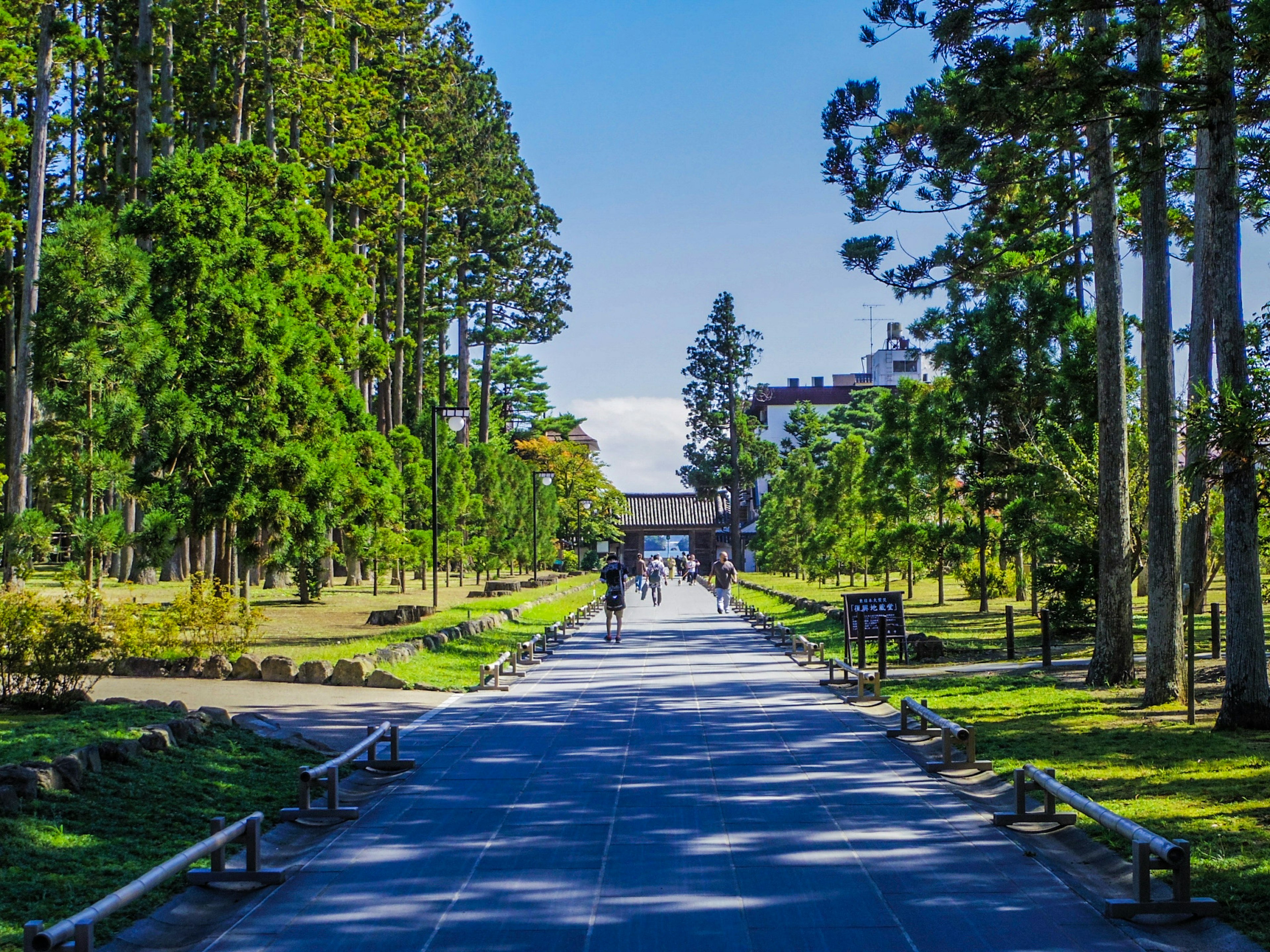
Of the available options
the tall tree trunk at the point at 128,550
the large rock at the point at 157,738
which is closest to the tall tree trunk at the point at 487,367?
the tall tree trunk at the point at 128,550

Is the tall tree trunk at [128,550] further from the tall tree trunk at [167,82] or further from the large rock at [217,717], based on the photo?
the large rock at [217,717]

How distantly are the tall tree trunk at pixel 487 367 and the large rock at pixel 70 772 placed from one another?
46.1m

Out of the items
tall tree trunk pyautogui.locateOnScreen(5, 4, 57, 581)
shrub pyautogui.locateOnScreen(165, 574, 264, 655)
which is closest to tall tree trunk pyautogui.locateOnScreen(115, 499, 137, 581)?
tall tree trunk pyautogui.locateOnScreen(5, 4, 57, 581)

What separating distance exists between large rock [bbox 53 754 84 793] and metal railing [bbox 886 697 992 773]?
595 centimetres

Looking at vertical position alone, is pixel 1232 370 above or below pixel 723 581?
above

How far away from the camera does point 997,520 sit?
29.6 meters

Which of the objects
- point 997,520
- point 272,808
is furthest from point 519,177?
point 272,808

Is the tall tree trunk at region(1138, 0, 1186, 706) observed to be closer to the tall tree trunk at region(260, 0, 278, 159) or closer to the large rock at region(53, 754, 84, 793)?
the large rock at region(53, 754, 84, 793)

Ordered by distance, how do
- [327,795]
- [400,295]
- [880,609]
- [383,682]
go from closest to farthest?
[327,795]
[383,682]
[880,609]
[400,295]

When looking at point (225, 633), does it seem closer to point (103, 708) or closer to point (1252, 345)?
point (103, 708)

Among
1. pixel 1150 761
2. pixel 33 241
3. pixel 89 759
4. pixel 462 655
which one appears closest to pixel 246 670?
pixel 462 655

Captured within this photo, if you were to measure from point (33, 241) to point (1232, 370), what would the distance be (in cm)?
2493

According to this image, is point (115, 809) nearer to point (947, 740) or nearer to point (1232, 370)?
point (947, 740)

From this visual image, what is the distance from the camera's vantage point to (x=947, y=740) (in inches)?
368
